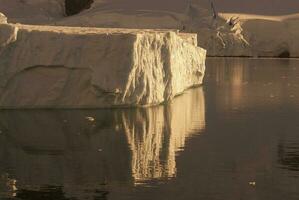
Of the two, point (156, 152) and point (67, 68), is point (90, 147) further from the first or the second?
point (67, 68)

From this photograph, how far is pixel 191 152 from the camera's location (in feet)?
37.3

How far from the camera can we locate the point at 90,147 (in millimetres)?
11695

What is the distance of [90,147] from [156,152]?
44.6 inches

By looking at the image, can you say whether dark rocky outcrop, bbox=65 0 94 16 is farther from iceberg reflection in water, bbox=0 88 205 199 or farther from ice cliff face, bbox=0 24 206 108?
ice cliff face, bbox=0 24 206 108

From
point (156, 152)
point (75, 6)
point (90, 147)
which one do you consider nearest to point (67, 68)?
point (90, 147)

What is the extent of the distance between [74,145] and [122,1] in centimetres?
3823

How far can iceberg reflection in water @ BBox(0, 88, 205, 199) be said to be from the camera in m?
9.24

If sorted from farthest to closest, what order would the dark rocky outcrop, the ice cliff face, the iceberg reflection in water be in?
the dark rocky outcrop, the ice cliff face, the iceberg reflection in water

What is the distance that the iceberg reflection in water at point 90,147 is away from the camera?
364 inches

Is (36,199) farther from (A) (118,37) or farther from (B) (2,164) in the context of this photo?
(A) (118,37)

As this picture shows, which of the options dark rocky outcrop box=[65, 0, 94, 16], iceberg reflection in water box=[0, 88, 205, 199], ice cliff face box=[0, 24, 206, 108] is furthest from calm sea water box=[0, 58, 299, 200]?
dark rocky outcrop box=[65, 0, 94, 16]

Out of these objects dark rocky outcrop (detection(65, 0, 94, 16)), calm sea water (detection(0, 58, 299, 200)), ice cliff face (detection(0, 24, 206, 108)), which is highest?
dark rocky outcrop (detection(65, 0, 94, 16))

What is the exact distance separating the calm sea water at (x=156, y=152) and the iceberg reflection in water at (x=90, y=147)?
1cm

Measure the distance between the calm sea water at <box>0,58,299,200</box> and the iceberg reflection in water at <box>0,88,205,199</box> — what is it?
0.01 meters
